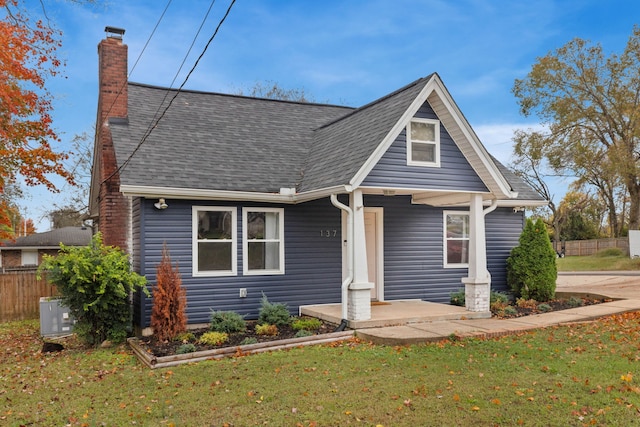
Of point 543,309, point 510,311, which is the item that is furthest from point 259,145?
point 543,309

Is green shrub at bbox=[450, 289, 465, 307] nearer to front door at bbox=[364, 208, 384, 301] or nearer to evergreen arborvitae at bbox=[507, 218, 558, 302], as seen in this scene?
evergreen arborvitae at bbox=[507, 218, 558, 302]

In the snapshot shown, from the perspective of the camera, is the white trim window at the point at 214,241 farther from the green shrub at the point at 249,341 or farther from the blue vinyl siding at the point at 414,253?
the blue vinyl siding at the point at 414,253

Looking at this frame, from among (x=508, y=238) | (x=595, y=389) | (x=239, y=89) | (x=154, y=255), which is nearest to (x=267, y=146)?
(x=154, y=255)

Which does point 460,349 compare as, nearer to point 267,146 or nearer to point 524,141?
point 267,146

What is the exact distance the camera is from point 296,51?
10758 mm

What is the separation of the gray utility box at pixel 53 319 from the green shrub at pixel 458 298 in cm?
922

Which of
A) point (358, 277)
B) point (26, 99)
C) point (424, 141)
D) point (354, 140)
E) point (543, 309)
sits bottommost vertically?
point (543, 309)

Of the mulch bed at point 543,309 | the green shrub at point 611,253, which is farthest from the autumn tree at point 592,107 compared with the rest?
the mulch bed at point 543,309

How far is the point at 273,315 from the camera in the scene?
10555 mm

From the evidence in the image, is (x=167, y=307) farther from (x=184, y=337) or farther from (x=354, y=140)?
(x=354, y=140)

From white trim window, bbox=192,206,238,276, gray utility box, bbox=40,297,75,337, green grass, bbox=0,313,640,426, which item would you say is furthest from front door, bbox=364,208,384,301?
gray utility box, bbox=40,297,75,337

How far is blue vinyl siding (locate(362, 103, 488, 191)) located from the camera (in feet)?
33.8

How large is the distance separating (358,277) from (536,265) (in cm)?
581

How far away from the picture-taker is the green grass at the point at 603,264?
28456 mm
